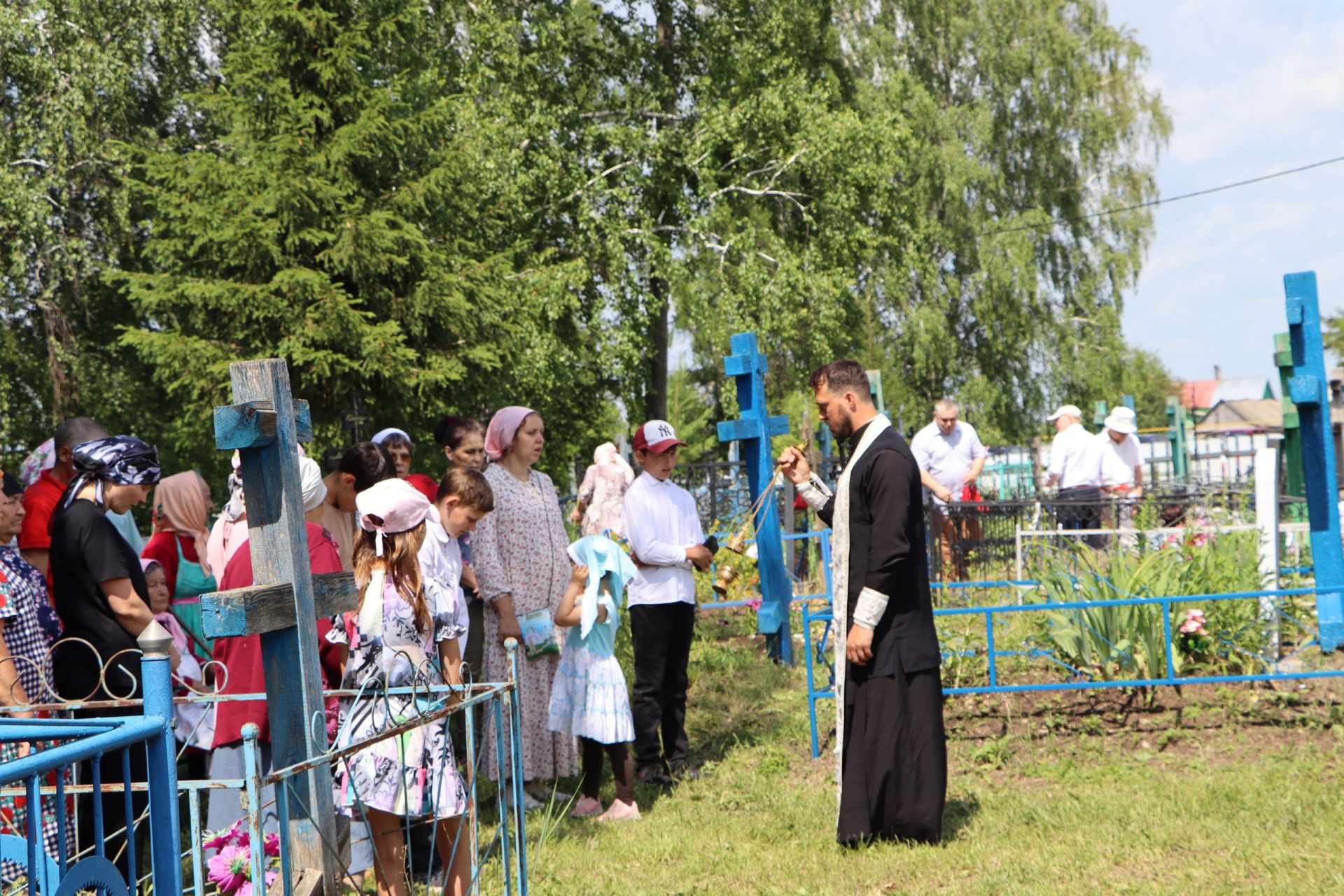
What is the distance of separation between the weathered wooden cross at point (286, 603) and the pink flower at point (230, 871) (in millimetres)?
482

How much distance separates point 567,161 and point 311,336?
8948mm

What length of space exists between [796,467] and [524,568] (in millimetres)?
1286

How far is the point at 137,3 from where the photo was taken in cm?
1928

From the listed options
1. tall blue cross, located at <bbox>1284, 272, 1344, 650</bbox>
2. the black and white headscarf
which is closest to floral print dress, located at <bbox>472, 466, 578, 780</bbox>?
the black and white headscarf

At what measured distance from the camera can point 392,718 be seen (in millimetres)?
3756

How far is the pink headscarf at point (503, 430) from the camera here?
5.63m

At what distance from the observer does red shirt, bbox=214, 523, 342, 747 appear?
13.6 feet

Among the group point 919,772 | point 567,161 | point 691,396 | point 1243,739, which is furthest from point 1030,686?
point 691,396

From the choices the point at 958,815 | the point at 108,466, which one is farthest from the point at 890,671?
the point at 108,466

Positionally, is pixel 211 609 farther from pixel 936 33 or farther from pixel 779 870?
pixel 936 33

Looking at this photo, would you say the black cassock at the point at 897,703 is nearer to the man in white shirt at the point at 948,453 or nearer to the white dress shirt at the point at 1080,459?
the man in white shirt at the point at 948,453

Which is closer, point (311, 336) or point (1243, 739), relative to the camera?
point (1243, 739)

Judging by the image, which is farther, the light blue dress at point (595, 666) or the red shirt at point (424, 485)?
the red shirt at point (424, 485)

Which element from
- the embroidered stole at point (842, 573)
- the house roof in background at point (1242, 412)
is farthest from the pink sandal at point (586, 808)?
the house roof in background at point (1242, 412)
